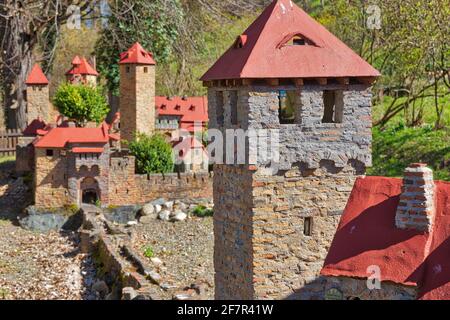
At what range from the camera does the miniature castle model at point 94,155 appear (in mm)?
28484

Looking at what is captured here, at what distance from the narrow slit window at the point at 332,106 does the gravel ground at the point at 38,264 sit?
9.25 meters

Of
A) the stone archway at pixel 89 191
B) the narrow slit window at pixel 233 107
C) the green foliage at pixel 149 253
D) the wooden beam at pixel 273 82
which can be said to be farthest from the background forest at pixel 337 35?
the wooden beam at pixel 273 82

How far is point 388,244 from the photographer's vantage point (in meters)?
11.5

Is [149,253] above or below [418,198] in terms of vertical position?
below

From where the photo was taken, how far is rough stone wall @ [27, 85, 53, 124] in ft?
112

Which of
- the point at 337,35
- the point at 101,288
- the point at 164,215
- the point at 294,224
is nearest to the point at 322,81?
the point at 294,224

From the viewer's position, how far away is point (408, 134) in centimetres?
2809

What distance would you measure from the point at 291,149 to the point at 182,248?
1167cm

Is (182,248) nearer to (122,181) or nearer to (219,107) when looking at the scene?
(122,181)

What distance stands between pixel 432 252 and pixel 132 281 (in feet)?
34.2

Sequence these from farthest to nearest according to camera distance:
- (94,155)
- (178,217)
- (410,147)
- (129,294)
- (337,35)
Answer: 1. (337,35)
2. (94,155)
3. (178,217)
4. (410,147)
5. (129,294)

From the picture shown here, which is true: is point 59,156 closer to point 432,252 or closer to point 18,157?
point 18,157

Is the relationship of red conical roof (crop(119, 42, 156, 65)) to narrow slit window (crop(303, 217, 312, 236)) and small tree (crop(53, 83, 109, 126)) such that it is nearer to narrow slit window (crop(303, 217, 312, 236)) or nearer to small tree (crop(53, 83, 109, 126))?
small tree (crop(53, 83, 109, 126))
